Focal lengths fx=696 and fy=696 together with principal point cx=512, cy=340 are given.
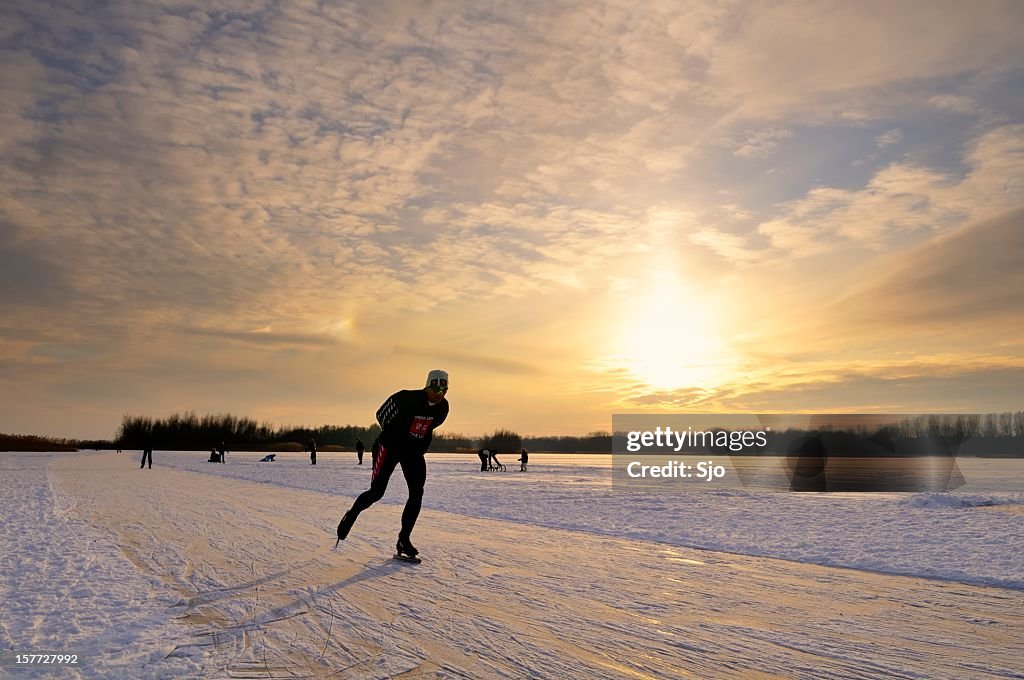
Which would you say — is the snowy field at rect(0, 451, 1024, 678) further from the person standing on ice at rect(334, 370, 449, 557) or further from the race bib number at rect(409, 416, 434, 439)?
the race bib number at rect(409, 416, 434, 439)

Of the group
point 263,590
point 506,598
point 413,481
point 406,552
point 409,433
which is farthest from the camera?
point 413,481

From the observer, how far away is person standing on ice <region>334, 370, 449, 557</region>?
791 centimetres

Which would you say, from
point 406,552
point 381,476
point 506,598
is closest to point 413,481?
point 381,476

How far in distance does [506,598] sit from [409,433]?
274 cm

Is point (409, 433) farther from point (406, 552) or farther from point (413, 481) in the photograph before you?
point (406, 552)

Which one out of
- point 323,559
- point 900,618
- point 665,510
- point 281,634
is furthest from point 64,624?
point 665,510

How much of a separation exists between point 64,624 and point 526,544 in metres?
5.50

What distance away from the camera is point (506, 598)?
5.62 meters

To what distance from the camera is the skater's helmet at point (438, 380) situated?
7.98m

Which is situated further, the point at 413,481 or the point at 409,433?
the point at 413,481

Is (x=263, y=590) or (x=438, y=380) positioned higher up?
(x=438, y=380)

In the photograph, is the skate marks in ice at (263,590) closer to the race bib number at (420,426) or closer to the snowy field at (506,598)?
the snowy field at (506,598)

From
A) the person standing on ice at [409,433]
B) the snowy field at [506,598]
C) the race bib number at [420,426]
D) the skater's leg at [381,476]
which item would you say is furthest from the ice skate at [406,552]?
the race bib number at [420,426]

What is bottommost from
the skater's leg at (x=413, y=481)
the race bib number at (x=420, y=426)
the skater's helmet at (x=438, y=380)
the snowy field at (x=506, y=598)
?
the snowy field at (x=506, y=598)
